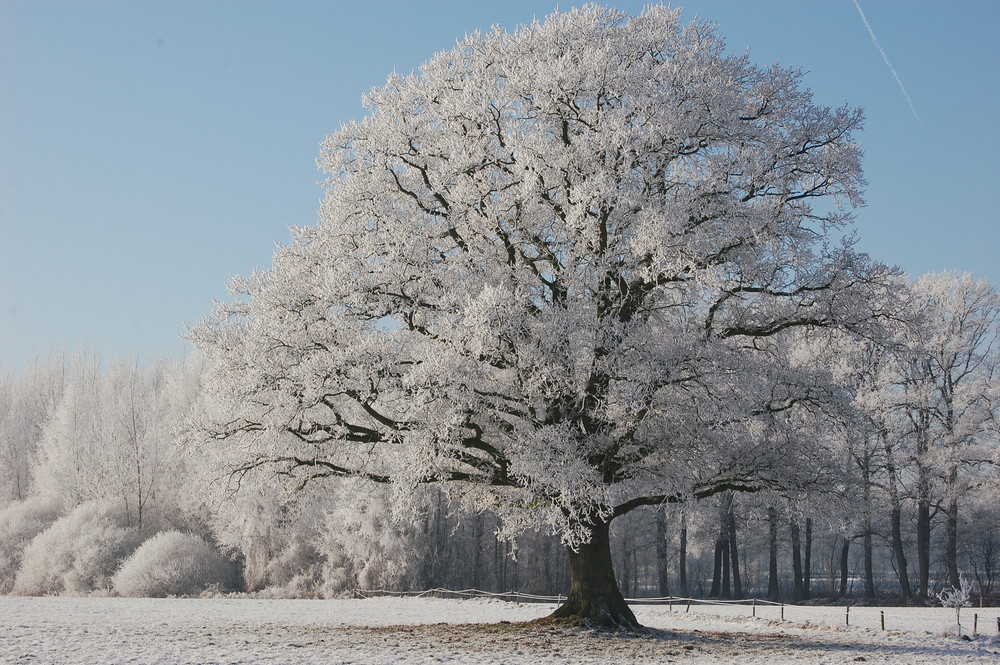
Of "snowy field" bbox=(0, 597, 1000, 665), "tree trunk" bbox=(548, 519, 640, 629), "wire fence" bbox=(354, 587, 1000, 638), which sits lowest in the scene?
"wire fence" bbox=(354, 587, 1000, 638)

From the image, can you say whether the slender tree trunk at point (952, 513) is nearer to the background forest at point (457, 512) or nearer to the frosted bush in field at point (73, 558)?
the background forest at point (457, 512)

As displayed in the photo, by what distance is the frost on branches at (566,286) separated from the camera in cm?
A: 1540

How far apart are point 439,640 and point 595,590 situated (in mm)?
3580

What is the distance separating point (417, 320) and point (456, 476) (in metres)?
3.32

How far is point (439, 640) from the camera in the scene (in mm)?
16312

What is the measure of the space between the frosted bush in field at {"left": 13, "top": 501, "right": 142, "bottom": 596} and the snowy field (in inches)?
779

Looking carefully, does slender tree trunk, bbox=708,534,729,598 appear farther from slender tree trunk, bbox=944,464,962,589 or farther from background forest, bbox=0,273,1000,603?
slender tree trunk, bbox=944,464,962,589

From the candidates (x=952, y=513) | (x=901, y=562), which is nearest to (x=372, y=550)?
(x=901, y=562)

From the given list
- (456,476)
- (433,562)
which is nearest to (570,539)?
(456,476)

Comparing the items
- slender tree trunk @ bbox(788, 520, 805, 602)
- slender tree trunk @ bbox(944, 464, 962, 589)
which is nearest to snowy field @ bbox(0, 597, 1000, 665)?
slender tree trunk @ bbox(944, 464, 962, 589)

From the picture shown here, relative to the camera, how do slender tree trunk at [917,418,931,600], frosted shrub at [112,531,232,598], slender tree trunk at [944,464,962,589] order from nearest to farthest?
slender tree trunk at [944,464,962,589]
slender tree trunk at [917,418,931,600]
frosted shrub at [112,531,232,598]

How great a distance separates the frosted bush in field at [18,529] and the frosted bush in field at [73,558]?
1.43 meters

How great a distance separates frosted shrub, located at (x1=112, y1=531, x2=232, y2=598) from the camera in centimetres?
4134

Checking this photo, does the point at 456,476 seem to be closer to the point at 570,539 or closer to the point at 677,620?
the point at 570,539
